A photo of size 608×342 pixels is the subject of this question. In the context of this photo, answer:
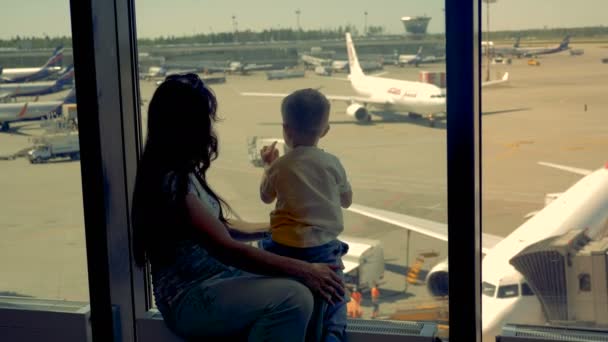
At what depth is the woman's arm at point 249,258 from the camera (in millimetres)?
1377

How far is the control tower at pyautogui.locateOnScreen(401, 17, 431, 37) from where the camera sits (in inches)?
73.2

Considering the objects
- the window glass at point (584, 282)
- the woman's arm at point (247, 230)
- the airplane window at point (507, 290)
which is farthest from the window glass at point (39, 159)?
the airplane window at point (507, 290)

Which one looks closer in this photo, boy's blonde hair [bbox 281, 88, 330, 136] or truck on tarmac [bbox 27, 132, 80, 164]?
boy's blonde hair [bbox 281, 88, 330, 136]

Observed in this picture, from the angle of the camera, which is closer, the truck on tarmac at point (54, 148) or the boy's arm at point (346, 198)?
the boy's arm at point (346, 198)

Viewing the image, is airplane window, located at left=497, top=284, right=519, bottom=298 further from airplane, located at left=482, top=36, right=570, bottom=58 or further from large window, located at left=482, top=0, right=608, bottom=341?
airplane, located at left=482, top=36, right=570, bottom=58

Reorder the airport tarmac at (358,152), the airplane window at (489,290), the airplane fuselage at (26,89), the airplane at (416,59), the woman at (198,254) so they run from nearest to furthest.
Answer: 1. the woman at (198,254)
2. the airplane at (416,59)
3. the airport tarmac at (358,152)
4. the airplane fuselage at (26,89)
5. the airplane window at (489,290)

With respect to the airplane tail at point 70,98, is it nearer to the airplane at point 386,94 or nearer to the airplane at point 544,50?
the airplane at point 386,94

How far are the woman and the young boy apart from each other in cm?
14

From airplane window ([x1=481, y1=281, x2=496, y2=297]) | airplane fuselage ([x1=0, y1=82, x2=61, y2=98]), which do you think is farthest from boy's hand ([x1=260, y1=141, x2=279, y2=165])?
airplane window ([x1=481, y1=281, x2=496, y2=297])

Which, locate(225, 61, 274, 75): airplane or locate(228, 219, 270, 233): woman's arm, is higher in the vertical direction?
locate(225, 61, 274, 75): airplane

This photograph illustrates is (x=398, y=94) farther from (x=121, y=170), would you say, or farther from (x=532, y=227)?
(x=532, y=227)

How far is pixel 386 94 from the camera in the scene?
7.80ft

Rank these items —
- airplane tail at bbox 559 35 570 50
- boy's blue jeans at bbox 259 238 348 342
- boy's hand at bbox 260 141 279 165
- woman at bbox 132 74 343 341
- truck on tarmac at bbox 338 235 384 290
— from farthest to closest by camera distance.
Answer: truck on tarmac at bbox 338 235 384 290, airplane tail at bbox 559 35 570 50, boy's hand at bbox 260 141 279 165, boy's blue jeans at bbox 259 238 348 342, woman at bbox 132 74 343 341

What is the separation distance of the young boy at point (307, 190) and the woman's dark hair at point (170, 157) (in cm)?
19
